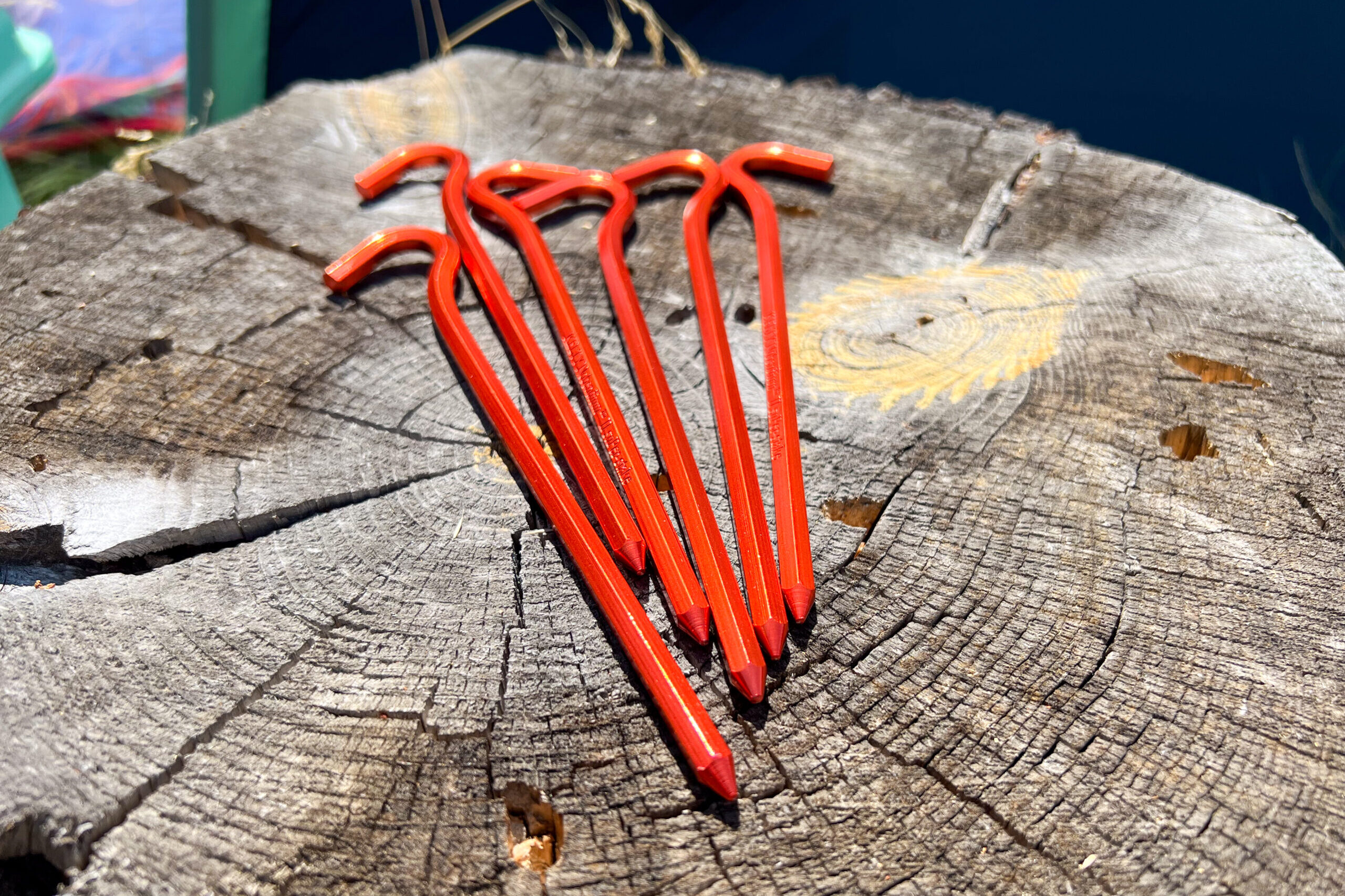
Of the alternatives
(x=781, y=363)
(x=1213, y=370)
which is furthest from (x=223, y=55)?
(x=1213, y=370)

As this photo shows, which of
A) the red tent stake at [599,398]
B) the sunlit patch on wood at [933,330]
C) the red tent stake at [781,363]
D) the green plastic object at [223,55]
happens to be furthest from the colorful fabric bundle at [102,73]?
the sunlit patch on wood at [933,330]

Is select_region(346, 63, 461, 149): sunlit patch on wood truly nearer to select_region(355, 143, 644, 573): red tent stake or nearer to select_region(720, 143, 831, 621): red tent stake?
select_region(355, 143, 644, 573): red tent stake

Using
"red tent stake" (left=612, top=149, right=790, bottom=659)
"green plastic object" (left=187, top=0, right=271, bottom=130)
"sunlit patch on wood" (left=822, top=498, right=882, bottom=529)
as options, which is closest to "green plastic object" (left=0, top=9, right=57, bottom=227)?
"green plastic object" (left=187, top=0, right=271, bottom=130)

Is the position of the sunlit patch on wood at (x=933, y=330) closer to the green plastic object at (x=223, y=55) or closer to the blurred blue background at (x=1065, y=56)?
the blurred blue background at (x=1065, y=56)

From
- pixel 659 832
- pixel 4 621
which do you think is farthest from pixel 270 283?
pixel 659 832

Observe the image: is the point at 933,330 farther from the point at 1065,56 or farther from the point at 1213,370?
the point at 1065,56

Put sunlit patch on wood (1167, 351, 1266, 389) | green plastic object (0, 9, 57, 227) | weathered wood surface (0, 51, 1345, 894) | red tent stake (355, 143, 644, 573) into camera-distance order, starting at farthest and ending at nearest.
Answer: green plastic object (0, 9, 57, 227), sunlit patch on wood (1167, 351, 1266, 389), red tent stake (355, 143, 644, 573), weathered wood surface (0, 51, 1345, 894)
